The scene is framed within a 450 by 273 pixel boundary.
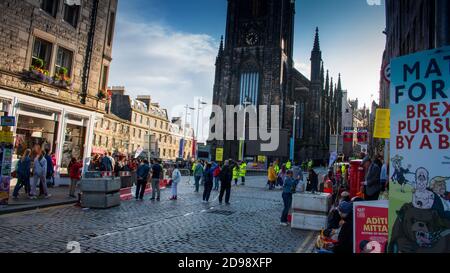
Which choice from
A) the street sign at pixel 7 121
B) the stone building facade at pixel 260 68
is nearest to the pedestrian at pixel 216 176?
the street sign at pixel 7 121

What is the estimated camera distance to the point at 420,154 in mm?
3240

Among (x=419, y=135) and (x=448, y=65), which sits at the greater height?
(x=448, y=65)

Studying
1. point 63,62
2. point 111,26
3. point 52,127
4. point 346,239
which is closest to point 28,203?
point 52,127

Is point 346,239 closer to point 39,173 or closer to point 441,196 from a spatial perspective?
point 441,196

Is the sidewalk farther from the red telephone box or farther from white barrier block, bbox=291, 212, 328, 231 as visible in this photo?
the red telephone box

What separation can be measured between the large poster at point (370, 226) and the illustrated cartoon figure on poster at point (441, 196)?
167cm

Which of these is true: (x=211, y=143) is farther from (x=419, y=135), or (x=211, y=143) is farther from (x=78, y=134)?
(x=419, y=135)

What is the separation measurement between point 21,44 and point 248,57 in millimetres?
43848

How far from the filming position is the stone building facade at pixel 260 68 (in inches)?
2045

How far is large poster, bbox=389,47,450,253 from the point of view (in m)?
3.12

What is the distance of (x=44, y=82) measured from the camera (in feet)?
50.0

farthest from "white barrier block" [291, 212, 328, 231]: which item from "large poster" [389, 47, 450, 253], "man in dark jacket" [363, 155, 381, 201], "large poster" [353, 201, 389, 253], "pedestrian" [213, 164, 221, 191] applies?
"pedestrian" [213, 164, 221, 191]

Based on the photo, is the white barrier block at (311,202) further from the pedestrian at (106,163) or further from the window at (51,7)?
the window at (51,7)
